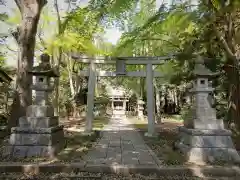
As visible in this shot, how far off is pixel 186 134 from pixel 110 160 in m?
2.35

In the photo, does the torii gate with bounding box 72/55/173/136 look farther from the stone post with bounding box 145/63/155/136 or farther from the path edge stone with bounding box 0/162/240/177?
the path edge stone with bounding box 0/162/240/177

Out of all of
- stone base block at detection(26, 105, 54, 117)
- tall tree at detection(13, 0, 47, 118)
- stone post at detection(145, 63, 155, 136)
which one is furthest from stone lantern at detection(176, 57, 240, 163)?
tall tree at detection(13, 0, 47, 118)

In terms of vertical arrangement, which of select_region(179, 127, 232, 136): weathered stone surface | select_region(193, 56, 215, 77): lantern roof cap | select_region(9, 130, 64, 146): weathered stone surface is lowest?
select_region(9, 130, 64, 146): weathered stone surface

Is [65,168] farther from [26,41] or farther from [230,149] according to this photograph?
[26,41]

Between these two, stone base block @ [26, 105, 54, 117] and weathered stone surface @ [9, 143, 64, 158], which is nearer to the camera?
weathered stone surface @ [9, 143, 64, 158]

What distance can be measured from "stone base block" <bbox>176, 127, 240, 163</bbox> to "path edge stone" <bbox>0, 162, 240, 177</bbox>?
648 mm

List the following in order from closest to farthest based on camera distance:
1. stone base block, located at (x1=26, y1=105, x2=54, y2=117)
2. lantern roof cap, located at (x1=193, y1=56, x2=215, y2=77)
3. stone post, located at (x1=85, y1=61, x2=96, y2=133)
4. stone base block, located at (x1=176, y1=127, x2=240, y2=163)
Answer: stone base block, located at (x1=176, y1=127, x2=240, y2=163) → stone base block, located at (x1=26, y1=105, x2=54, y2=117) → lantern roof cap, located at (x1=193, y1=56, x2=215, y2=77) → stone post, located at (x1=85, y1=61, x2=96, y2=133)

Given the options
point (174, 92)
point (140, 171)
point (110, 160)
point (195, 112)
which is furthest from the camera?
point (174, 92)

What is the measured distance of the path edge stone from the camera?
18.9 feet

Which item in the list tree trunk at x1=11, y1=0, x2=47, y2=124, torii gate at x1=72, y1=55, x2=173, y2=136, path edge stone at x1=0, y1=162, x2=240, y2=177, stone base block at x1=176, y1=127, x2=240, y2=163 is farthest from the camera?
torii gate at x1=72, y1=55, x2=173, y2=136

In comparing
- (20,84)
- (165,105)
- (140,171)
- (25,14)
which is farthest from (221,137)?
(165,105)

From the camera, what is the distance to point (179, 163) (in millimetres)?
6305

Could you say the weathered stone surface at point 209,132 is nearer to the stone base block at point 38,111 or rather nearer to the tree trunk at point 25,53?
the stone base block at point 38,111

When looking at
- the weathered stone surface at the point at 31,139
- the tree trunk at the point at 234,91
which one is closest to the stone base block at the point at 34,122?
the weathered stone surface at the point at 31,139
